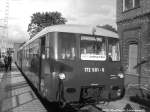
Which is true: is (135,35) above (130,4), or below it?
below

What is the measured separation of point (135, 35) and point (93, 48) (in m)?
7.38

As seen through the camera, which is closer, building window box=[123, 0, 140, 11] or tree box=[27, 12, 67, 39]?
building window box=[123, 0, 140, 11]

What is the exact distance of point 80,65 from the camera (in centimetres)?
726

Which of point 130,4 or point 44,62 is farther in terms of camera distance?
point 130,4

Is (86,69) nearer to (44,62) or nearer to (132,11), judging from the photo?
(44,62)

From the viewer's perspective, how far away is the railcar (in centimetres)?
702

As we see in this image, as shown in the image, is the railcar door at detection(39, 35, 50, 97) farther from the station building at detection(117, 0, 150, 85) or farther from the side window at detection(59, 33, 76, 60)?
the station building at detection(117, 0, 150, 85)

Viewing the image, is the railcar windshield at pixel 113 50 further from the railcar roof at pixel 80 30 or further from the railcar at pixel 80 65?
the railcar roof at pixel 80 30

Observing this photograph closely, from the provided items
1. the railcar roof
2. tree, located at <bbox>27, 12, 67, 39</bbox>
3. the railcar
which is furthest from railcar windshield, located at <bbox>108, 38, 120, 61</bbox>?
tree, located at <bbox>27, 12, 67, 39</bbox>

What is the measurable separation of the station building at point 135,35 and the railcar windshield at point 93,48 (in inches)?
190

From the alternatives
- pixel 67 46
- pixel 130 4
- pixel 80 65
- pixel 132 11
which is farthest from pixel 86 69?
pixel 130 4

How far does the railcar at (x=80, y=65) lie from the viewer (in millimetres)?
7020

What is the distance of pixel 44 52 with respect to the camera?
790 centimetres

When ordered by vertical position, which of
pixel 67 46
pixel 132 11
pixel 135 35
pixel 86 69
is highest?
pixel 132 11
